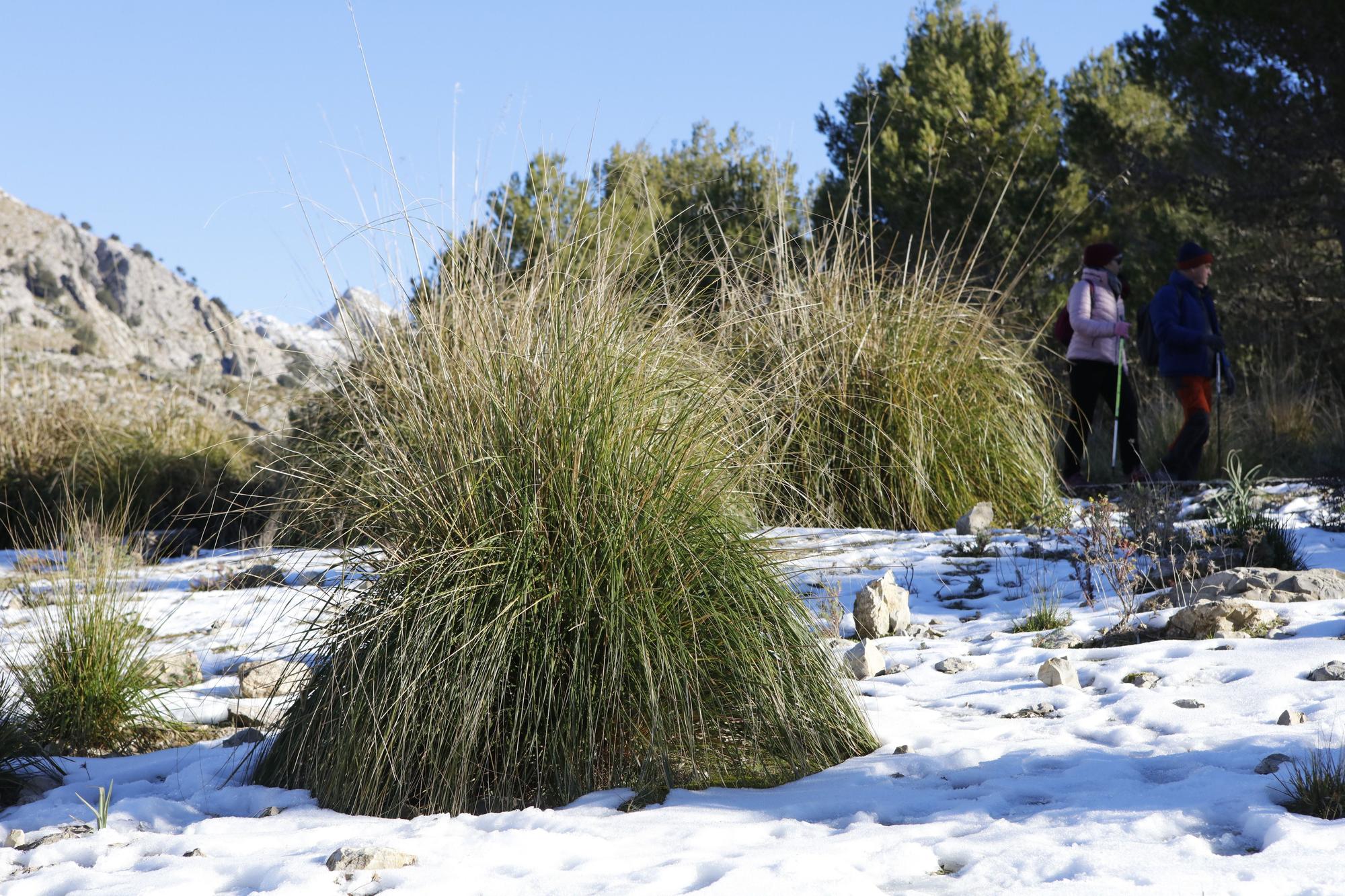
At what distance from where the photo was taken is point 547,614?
2.84m

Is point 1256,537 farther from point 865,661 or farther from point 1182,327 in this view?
point 1182,327

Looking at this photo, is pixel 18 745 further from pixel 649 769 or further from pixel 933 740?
pixel 933 740

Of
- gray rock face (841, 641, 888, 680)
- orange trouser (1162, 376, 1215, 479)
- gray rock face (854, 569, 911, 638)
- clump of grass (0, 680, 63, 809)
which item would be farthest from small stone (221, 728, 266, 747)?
orange trouser (1162, 376, 1215, 479)

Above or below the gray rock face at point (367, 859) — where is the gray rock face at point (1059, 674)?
above

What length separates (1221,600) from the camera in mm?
3922

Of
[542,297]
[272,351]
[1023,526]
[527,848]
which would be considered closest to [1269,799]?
[527,848]

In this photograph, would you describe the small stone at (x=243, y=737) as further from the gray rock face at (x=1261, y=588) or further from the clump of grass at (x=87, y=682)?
the gray rock face at (x=1261, y=588)

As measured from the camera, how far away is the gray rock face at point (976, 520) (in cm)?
595

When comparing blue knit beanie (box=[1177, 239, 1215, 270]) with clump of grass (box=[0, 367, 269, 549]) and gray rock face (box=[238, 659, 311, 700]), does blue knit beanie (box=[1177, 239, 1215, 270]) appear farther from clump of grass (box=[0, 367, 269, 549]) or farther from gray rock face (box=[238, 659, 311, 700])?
clump of grass (box=[0, 367, 269, 549])

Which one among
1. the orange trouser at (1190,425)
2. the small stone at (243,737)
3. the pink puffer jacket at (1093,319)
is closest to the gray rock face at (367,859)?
the small stone at (243,737)

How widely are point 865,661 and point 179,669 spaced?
2.59m

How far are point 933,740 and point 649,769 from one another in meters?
0.82

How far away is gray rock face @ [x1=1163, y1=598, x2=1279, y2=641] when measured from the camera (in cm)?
381

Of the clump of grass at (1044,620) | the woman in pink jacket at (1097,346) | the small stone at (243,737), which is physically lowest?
the small stone at (243,737)
